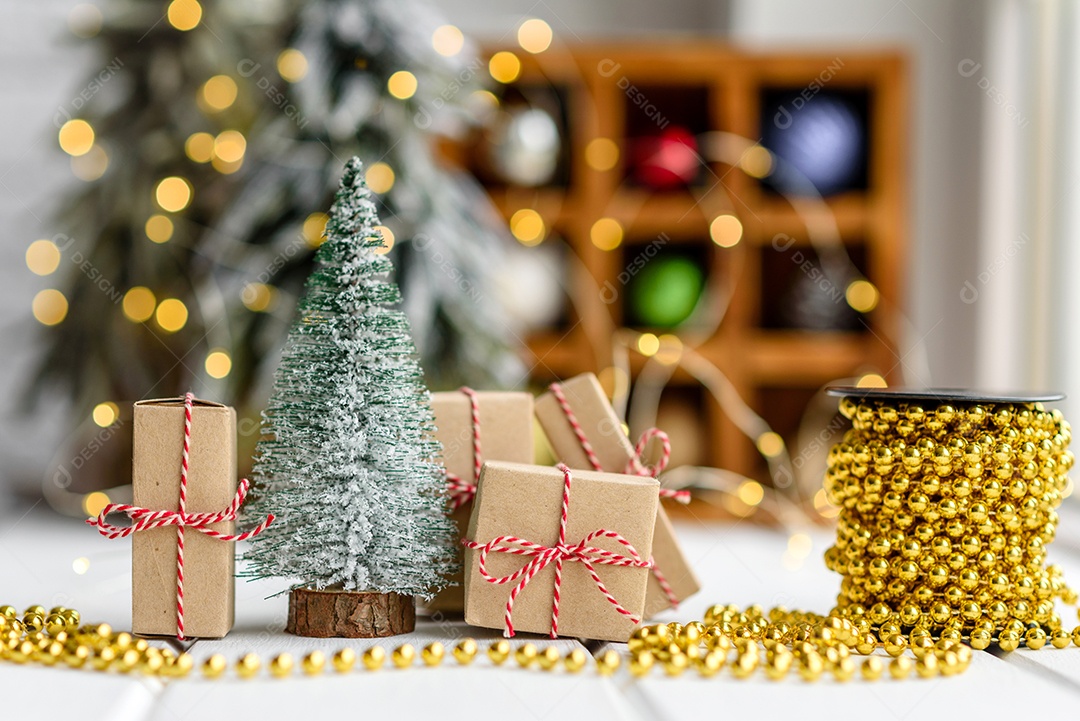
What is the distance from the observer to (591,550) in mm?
795

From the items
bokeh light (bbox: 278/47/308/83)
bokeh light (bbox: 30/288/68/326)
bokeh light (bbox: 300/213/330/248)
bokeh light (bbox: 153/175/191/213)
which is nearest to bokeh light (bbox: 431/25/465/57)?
bokeh light (bbox: 278/47/308/83)

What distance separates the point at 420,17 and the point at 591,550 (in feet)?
3.96

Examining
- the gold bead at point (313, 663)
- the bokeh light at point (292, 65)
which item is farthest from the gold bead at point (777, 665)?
the bokeh light at point (292, 65)

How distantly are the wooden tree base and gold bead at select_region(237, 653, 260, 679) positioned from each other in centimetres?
11

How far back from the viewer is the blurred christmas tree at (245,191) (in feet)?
5.58

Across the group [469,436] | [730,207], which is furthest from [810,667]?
[730,207]

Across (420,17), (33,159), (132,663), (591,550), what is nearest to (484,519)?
(591,550)

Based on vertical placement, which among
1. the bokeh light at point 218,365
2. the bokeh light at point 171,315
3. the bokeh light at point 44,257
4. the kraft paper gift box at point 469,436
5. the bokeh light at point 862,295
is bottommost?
the kraft paper gift box at point 469,436

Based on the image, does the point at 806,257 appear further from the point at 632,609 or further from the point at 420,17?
the point at 632,609

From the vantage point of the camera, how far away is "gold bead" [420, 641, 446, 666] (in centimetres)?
73

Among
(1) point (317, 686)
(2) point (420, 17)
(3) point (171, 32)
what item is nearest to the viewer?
(1) point (317, 686)

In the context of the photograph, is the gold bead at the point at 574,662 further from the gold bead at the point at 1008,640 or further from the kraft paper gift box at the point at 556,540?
the gold bead at the point at 1008,640

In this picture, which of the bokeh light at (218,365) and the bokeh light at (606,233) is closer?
the bokeh light at (218,365)

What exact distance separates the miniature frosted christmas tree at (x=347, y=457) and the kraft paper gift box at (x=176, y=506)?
0.11 feet
